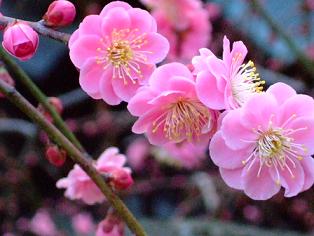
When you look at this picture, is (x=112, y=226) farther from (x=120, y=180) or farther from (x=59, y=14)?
(x=59, y=14)

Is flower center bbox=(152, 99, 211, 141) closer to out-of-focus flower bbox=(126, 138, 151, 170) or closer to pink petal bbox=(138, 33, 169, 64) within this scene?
pink petal bbox=(138, 33, 169, 64)

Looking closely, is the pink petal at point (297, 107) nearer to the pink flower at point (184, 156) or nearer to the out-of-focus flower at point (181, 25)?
the out-of-focus flower at point (181, 25)

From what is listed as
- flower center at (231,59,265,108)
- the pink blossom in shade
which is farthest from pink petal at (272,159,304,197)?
flower center at (231,59,265,108)

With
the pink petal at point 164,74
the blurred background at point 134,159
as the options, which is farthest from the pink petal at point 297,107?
the blurred background at point 134,159

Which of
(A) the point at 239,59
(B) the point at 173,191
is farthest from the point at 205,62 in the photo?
(B) the point at 173,191

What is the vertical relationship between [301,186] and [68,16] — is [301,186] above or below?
below

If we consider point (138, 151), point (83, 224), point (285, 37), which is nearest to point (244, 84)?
point (285, 37)

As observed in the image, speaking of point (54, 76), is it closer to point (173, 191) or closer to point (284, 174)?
point (173, 191)
